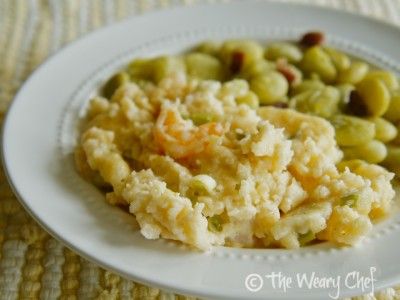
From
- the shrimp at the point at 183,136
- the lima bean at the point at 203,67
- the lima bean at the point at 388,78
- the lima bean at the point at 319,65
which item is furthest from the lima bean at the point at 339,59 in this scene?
the shrimp at the point at 183,136

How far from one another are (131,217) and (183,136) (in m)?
0.32

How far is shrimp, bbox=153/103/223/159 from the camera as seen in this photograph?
194 cm

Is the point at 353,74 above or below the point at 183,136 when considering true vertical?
above

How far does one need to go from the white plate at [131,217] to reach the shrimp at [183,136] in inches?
10.8

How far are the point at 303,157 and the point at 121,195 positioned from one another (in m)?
0.58

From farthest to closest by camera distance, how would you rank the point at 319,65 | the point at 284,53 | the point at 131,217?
the point at 284,53
the point at 319,65
the point at 131,217

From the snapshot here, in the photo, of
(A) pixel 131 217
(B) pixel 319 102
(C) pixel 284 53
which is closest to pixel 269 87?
(B) pixel 319 102

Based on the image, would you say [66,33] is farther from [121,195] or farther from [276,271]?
[276,271]

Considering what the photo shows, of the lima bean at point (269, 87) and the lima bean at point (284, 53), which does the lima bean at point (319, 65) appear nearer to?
the lima bean at point (284, 53)

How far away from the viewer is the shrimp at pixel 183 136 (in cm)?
194

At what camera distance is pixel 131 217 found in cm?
182

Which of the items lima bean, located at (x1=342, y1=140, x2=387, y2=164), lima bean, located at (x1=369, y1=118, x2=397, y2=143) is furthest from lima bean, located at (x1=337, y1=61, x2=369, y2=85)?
lima bean, located at (x1=342, y1=140, x2=387, y2=164)

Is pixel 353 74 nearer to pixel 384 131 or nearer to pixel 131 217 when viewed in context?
pixel 384 131

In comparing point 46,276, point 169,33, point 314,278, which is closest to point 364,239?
point 314,278
